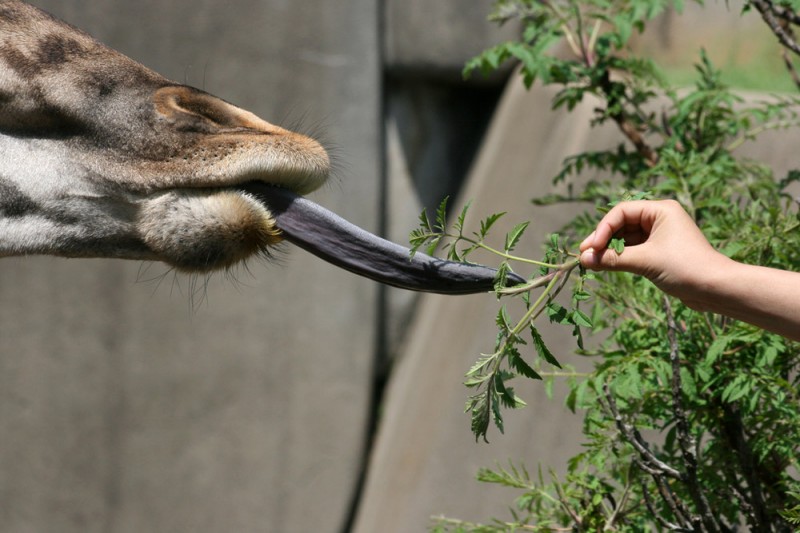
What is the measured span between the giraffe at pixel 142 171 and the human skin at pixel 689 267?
0.93ft

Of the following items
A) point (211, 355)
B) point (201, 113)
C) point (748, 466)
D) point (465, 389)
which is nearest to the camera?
point (748, 466)

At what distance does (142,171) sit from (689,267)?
37.8 inches

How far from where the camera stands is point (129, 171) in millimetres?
1760

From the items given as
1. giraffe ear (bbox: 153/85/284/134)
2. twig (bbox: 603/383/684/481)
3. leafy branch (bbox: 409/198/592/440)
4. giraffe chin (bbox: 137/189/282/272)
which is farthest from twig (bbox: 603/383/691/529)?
giraffe ear (bbox: 153/85/284/134)

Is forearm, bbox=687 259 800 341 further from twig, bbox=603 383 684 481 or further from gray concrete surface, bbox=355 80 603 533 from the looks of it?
gray concrete surface, bbox=355 80 603 533

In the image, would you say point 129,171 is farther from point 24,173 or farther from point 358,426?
point 358,426

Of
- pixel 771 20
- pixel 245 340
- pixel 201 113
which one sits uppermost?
pixel 771 20

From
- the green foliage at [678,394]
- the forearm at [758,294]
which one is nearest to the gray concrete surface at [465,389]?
the green foliage at [678,394]

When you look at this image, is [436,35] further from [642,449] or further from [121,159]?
[642,449]

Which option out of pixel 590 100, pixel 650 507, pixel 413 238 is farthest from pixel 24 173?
pixel 590 100

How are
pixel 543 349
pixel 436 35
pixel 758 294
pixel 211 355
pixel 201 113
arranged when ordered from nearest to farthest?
pixel 758 294 → pixel 543 349 → pixel 201 113 → pixel 436 35 → pixel 211 355

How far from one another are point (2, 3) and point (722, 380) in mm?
1477

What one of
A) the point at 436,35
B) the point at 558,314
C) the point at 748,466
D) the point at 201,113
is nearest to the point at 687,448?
the point at 748,466

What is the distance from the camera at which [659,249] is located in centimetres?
127
